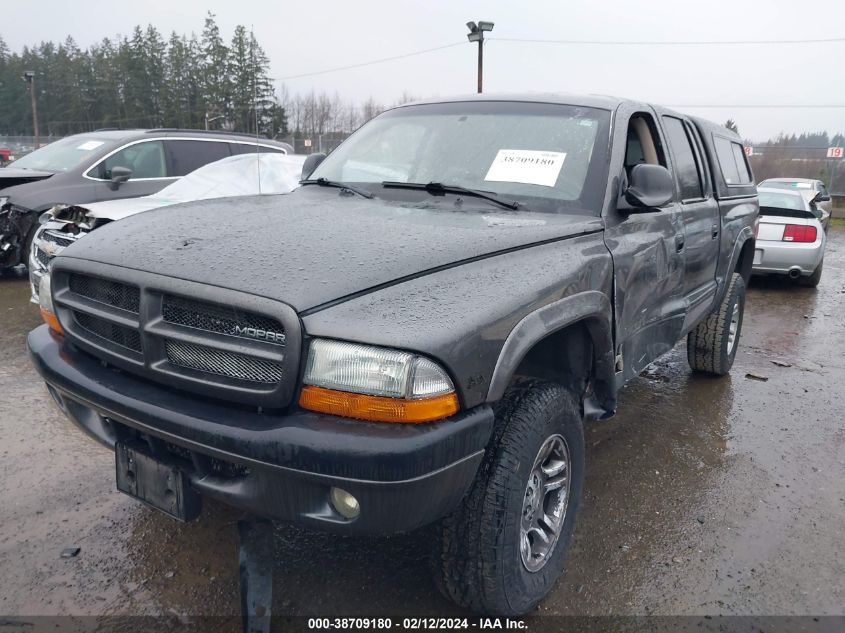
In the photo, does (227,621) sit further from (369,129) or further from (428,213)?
(369,129)

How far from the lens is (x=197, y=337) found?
1.89m

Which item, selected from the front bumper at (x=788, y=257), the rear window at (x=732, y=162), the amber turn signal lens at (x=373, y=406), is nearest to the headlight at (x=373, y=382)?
the amber turn signal lens at (x=373, y=406)

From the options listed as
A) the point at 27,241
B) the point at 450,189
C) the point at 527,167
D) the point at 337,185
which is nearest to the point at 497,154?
the point at 527,167

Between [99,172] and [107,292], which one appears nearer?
[107,292]

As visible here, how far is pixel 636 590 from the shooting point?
2.54 metres

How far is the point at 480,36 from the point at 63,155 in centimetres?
1463

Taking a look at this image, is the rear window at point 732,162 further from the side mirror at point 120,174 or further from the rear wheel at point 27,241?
the rear wheel at point 27,241

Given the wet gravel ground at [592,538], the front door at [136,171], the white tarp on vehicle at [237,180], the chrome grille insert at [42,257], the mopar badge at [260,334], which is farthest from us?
the front door at [136,171]

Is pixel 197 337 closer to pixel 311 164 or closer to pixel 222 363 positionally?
pixel 222 363

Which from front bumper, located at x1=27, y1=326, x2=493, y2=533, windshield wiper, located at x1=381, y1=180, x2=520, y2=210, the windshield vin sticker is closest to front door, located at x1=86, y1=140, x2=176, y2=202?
windshield wiper, located at x1=381, y1=180, x2=520, y2=210

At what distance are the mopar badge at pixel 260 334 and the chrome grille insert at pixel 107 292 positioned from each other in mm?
415

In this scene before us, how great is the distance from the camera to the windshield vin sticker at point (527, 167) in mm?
2859

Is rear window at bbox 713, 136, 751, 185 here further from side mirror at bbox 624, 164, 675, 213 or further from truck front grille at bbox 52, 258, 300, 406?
truck front grille at bbox 52, 258, 300, 406

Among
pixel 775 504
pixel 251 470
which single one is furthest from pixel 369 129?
pixel 775 504
